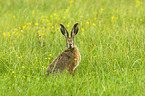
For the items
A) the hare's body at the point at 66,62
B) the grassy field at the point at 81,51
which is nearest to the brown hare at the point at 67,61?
the hare's body at the point at 66,62

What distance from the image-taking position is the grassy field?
432 centimetres

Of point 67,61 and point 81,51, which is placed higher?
point 81,51

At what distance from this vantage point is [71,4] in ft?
33.1

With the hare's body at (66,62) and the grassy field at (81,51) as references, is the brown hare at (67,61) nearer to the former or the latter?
the hare's body at (66,62)

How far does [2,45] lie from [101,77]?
2802mm

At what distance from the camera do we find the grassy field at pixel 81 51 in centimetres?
432

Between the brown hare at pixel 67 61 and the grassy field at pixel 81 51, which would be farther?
the brown hare at pixel 67 61

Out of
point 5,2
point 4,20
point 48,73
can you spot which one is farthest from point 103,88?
point 5,2

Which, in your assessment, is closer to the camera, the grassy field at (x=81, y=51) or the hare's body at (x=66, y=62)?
the grassy field at (x=81, y=51)

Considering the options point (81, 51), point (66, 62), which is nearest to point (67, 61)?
point (66, 62)

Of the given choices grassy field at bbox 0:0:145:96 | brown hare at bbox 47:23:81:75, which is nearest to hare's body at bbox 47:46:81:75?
brown hare at bbox 47:23:81:75

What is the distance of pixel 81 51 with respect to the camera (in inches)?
230

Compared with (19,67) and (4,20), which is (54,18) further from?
(19,67)

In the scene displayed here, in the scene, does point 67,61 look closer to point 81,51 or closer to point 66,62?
point 66,62
